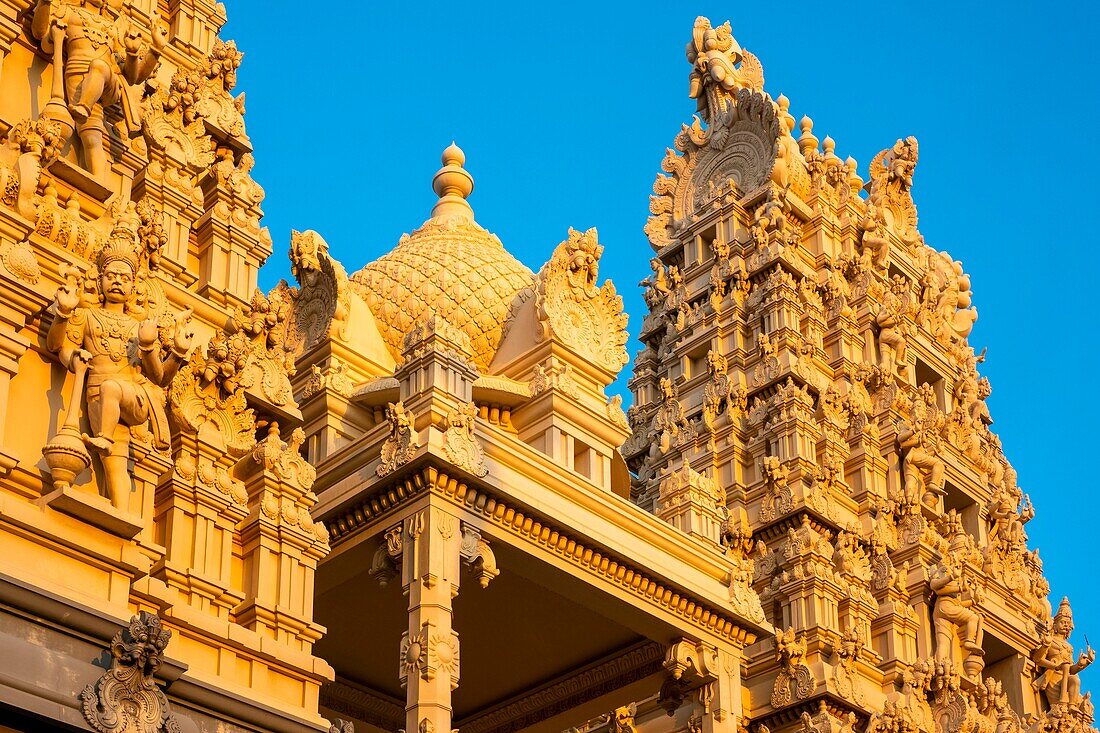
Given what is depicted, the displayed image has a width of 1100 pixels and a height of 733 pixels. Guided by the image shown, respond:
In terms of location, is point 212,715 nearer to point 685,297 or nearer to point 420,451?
point 420,451

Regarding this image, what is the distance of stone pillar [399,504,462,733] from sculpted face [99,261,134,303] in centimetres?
798

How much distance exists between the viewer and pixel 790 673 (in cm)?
3338

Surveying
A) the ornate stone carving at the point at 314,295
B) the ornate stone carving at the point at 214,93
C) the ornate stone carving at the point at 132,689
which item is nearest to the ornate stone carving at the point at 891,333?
the ornate stone carving at the point at 314,295

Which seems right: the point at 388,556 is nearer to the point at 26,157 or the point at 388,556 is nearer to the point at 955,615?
the point at 26,157

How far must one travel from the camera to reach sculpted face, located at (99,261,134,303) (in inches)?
677

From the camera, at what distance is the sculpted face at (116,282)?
17.2m

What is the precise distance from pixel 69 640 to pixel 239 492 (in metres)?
4.60

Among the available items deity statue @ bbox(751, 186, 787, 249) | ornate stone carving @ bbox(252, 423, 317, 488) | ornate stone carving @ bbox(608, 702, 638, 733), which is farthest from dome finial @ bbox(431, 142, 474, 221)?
ornate stone carving @ bbox(252, 423, 317, 488)

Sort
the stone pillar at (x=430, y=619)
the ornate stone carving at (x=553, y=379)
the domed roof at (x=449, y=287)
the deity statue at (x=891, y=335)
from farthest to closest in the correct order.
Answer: the deity statue at (x=891, y=335)
the domed roof at (x=449, y=287)
the ornate stone carving at (x=553, y=379)
the stone pillar at (x=430, y=619)

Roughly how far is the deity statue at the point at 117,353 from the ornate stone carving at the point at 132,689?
62.1 inches

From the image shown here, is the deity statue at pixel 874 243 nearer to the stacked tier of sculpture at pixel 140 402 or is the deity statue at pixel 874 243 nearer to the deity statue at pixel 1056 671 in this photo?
→ the deity statue at pixel 1056 671

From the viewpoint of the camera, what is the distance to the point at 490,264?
3372 centimetres

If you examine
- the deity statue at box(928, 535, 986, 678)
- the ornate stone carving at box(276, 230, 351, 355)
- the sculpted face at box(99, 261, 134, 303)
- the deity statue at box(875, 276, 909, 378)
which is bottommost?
the sculpted face at box(99, 261, 134, 303)

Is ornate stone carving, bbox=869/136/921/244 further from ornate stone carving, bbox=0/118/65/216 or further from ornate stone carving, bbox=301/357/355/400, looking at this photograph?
ornate stone carving, bbox=0/118/65/216
